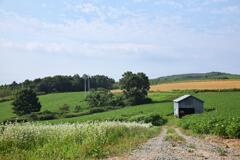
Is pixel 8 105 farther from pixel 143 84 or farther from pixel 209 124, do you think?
pixel 209 124

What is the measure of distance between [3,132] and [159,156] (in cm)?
617

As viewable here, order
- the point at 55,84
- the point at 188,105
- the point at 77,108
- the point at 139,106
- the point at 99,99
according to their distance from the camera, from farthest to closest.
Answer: the point at 55,84
the point at 99,99
the point at 77,108
the point at 139,106
the point at 188,105

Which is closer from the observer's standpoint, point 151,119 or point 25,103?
point 151,119

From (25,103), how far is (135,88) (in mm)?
25585

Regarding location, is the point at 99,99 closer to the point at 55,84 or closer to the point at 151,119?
the point at 151,119

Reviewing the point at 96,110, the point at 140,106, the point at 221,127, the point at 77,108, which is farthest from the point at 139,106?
the point at 221,127

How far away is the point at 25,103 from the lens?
355 feet

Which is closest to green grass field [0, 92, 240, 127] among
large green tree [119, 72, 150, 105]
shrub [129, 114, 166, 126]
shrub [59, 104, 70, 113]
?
shrub [59, 104, 70, 113]

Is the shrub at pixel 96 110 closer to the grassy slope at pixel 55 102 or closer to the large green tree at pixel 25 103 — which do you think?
the grassy slope at pixel 55 102

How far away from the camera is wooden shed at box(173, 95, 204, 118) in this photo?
279ft

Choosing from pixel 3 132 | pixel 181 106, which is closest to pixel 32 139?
pixel 3 132

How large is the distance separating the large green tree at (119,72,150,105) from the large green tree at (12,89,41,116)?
20.9 meters

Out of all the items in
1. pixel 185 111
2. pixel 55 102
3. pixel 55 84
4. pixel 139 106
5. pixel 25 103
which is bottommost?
pixel 185 111

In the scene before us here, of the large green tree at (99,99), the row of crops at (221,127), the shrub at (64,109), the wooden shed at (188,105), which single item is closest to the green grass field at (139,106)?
the large green tree at (99,99)
